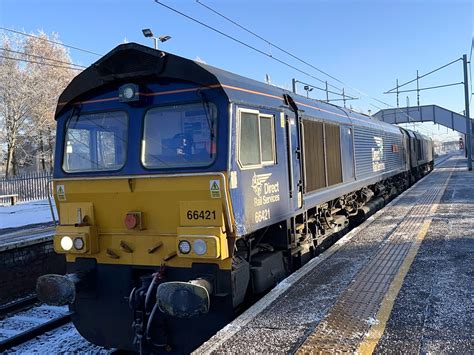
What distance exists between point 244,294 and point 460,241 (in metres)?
4.36

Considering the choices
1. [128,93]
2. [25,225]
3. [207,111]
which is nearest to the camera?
[207,111]

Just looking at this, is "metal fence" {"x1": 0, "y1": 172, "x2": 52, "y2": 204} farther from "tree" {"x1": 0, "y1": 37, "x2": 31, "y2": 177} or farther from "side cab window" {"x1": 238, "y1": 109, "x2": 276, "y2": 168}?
"side cab window" {"x1": 238, "y1": 109, "x2": 276, "y2": 168}

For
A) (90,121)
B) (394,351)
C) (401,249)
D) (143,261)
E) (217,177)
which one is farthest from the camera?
(401,249)

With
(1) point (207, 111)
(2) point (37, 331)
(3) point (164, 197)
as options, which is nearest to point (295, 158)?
(1) point (207, 111)

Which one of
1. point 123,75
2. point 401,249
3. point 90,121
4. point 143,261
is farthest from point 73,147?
point 401,249

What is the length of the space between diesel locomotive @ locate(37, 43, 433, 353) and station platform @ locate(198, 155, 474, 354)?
1.79 feet

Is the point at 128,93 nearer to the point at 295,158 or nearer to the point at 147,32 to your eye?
the point at 295,158

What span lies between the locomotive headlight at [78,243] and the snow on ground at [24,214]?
402 inches

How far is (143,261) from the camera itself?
5367mm

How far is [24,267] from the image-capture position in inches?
380

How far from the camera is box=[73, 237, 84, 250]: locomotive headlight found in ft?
18.0

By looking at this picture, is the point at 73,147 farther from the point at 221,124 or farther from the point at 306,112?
the point at 306,112

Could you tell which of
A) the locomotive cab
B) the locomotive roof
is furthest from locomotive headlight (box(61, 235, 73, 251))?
the locomotive roof

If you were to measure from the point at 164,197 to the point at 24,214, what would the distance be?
47.0ft
